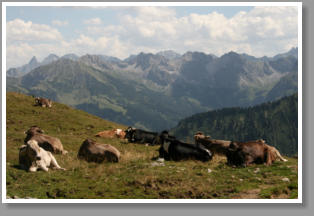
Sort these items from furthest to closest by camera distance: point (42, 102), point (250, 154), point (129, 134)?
point (42, 102) → point (129, 134) → point (250, 154)

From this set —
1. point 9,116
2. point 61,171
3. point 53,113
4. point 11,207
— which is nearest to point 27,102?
point 53,113

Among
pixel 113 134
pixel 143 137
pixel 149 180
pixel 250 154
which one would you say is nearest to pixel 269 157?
pixel 250 154

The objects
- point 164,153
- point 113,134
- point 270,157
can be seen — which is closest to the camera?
point 270,157

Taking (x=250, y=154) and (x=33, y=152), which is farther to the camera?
(x=250, y=154)

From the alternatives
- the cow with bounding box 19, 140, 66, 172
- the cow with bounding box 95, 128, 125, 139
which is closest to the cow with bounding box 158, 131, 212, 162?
the cow with bounding box 19, 140, 66, 172

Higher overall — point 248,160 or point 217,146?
point 217,146

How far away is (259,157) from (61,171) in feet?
39.6

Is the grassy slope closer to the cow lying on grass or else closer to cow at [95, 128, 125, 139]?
the cow lying on grass

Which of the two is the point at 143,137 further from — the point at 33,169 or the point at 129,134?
the point at 33,169

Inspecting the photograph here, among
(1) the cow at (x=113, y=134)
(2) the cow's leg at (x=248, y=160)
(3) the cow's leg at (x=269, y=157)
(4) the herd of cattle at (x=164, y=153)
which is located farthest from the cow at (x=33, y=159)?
(1) the cow at (x=113, y=134)

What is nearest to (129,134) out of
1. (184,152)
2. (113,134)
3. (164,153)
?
(113,134)

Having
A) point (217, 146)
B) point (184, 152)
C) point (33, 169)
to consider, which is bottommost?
point (33, 169)

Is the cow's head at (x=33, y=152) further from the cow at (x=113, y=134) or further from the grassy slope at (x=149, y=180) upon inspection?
the cow at (x=113, y=134)

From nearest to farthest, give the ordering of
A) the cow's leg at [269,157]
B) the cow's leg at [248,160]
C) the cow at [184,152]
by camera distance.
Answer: the cow's leg at [248,160] → the cow's leg at [269,157] → the cow at [184,152]
